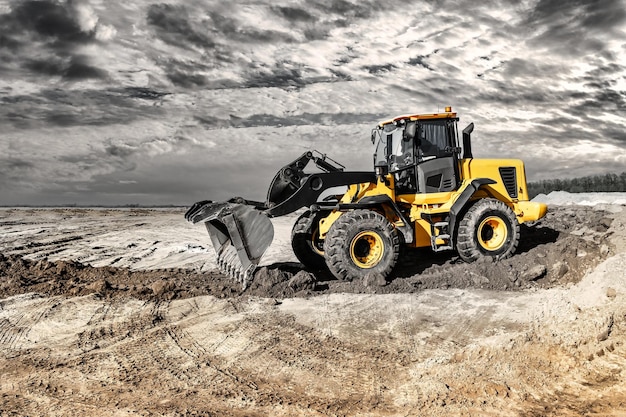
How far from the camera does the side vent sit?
10.3 meters

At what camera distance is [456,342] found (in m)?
5.57

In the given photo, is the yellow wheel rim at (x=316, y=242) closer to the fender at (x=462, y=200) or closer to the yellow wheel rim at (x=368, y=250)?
the yellow wheel rim at (x=368, y=250)

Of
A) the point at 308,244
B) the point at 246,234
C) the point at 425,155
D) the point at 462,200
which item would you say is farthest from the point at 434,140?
the point at 246,234

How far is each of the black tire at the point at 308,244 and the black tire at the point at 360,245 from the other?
1.15 meters

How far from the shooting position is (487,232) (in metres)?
9.49

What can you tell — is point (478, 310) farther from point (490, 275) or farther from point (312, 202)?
point (312, 202)

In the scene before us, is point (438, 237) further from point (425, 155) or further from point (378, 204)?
point (425, 155)

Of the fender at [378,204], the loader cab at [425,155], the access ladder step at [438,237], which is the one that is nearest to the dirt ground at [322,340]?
the access ladder step at [438,237]

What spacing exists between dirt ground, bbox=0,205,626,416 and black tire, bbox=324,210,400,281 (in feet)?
0.94

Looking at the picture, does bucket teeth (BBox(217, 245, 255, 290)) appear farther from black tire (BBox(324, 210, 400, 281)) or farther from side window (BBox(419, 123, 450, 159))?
side window (BBox(419, 123, 450, 159))

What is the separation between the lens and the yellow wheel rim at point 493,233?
940 centimetres

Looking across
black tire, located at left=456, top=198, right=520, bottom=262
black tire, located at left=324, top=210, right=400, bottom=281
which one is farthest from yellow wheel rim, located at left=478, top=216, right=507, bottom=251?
black tire, located at left=324, top=210, right=400, bottom=281

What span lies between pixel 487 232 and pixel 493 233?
14 cm

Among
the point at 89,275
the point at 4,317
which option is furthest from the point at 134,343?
the point at 89,275
